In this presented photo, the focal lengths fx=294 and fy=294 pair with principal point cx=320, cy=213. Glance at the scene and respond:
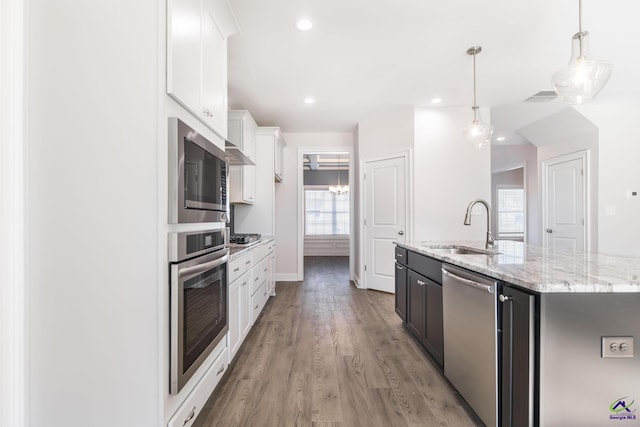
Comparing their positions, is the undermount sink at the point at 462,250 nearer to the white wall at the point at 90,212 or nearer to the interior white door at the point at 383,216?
the interior white door at the point at 383,216

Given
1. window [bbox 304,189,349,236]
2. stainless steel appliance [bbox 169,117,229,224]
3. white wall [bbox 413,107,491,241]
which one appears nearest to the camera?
stainless steel appliance [bbox 169,117,229,224]

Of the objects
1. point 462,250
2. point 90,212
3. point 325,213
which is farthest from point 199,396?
point 325,213

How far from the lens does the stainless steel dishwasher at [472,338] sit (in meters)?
1.39

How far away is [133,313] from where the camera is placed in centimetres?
114

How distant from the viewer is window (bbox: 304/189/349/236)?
9012 millimetres

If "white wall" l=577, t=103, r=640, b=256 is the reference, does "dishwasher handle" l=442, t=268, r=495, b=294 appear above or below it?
below

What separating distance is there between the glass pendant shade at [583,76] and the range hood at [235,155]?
275cm

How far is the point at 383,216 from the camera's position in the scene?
4.48 meters

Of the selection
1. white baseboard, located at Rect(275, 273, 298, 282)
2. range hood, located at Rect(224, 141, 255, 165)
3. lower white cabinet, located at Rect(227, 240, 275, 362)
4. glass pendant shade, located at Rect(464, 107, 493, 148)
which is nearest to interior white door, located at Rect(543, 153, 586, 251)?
Answer: glass pendant shade, located at Rect(464, 107, 493, 148)

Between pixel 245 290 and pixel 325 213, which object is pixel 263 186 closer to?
pixel 245 290

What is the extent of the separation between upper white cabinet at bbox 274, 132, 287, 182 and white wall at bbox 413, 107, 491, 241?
6.72 feet

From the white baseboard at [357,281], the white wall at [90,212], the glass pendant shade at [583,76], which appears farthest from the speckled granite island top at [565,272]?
the white baseboard at [357,281]

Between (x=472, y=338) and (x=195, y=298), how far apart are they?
145 centimetres

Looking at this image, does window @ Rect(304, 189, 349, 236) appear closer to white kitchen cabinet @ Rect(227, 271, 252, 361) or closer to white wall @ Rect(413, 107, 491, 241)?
white wall @ Rect(413, 107, 491, 241)
